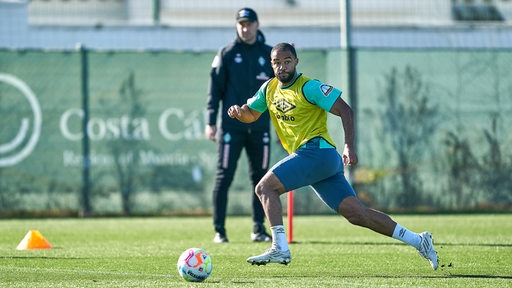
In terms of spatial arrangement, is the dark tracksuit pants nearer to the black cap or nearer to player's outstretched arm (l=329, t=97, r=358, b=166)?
the black cap

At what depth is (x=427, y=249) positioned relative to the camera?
853 centimetres

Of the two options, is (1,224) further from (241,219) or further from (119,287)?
(119,287)

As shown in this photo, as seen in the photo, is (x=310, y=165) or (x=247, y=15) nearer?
(x=310, y=165)

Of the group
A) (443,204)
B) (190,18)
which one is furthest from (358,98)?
(190,18)

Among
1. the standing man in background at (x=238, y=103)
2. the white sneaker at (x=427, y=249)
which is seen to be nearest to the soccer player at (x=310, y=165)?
the white sneaker at (x=427, y=249)

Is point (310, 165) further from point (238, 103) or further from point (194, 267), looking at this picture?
point (238, 103)

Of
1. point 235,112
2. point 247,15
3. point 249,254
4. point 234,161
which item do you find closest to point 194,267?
point 235,112

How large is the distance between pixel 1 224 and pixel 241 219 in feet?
10.8

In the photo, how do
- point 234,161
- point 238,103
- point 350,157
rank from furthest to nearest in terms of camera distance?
point 234,161 < point 238,103 < point 350,157

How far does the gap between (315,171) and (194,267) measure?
49.6 inches

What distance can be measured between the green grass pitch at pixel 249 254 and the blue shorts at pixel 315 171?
640 millimetres

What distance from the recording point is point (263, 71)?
38.0ft

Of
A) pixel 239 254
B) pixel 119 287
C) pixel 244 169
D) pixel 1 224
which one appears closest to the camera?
pixel 119 287

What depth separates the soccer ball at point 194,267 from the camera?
7.96 metres
